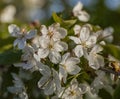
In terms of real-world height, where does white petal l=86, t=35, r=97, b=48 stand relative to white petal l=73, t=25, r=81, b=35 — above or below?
below

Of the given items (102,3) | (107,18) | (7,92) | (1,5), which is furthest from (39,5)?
(7,92)

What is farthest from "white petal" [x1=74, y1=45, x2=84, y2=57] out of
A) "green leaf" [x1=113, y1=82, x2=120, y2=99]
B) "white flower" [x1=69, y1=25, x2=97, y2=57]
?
"green leaf" [x1=113, y1=82, x2=120, y2=99]

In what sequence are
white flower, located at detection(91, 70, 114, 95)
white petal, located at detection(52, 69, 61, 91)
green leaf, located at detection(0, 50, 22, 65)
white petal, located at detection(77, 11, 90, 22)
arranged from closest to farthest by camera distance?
white petal, located at detection(52, 69, 61, 91) < white flower, located at detection(91, 70, 114, 95) < green leaf, located at detection(0, 50, 22, 65) < white petal, located at detection(77, 11, 90, 22)

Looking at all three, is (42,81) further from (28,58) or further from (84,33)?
(84,33)

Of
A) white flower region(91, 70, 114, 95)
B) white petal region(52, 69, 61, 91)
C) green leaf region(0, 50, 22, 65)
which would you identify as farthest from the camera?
green leaf region(0, 50, 22, 65)

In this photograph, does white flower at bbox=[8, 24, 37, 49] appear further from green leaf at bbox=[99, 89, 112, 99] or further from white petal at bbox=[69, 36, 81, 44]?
green leaf at bbox=[99, 89, 112, 99]

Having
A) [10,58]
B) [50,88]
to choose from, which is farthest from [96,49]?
[10,58]

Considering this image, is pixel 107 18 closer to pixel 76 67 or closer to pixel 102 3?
pixel 102 3
